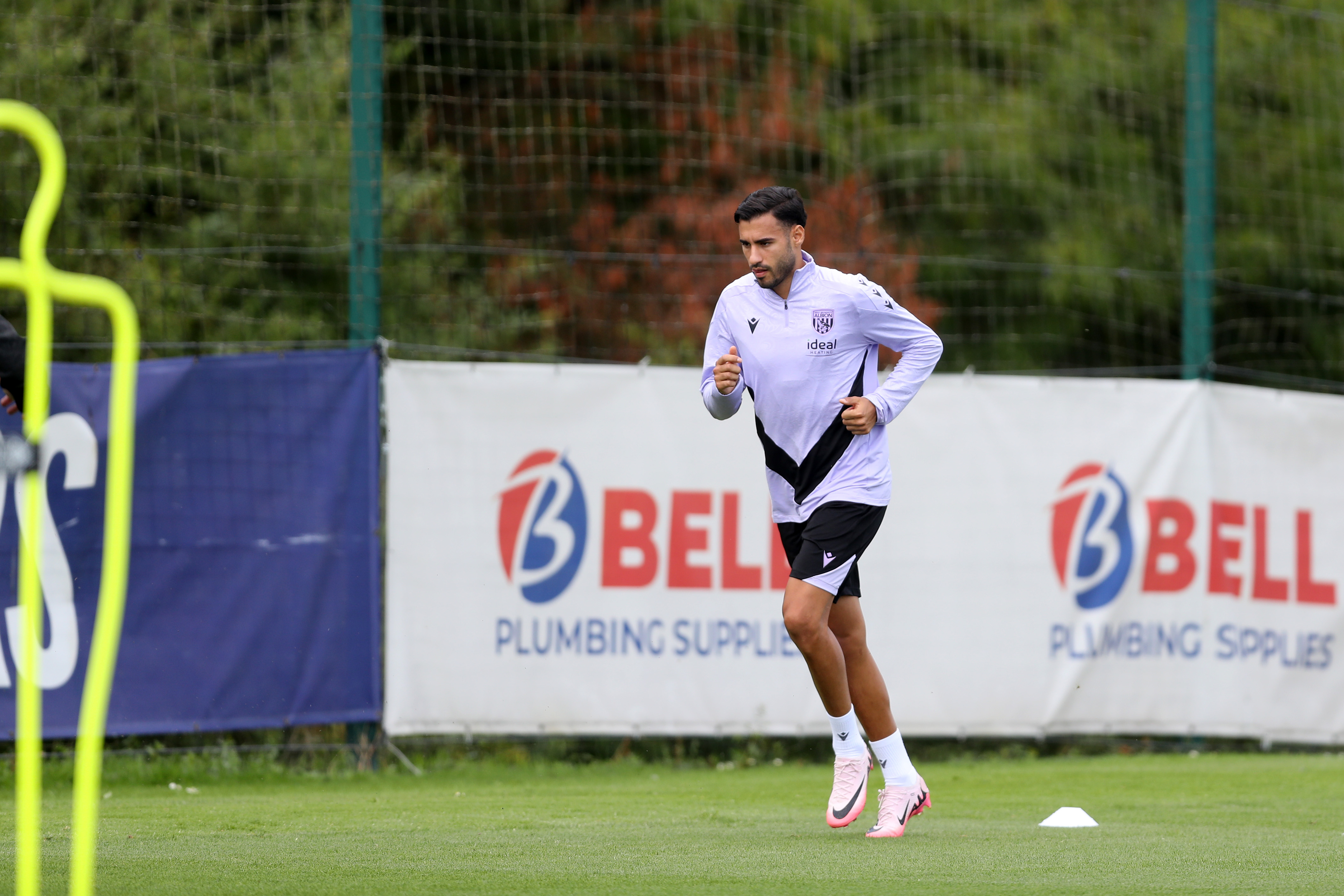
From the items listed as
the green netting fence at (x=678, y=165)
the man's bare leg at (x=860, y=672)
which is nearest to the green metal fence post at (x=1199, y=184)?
the green netting fence at (x=678, y=165)

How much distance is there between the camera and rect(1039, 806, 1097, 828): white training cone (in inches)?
248

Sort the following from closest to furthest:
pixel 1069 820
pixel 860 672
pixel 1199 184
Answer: pixel 860 672 → pixel 1069 820 → pixel 1199 184

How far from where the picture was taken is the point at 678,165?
43.1ft

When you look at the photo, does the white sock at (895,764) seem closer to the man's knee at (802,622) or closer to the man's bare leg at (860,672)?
A: the man's bare leg at (860,672)

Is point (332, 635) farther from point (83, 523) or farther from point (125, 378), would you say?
point (125, 378)

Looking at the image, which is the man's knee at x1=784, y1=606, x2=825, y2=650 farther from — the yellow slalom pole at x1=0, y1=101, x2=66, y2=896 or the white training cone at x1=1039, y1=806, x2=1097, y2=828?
the yellow slalom pole at x1=0, y1=101, x2=66, y2=896

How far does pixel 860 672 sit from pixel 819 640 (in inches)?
13.8

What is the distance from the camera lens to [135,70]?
9.84 meters

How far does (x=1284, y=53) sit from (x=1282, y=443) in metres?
4.65

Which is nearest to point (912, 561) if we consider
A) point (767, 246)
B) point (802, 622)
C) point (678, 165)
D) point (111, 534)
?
point (802, 622)

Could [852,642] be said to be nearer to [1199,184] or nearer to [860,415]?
[860,415]

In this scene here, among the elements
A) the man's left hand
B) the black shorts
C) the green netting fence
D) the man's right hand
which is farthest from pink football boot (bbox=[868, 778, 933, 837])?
the green netting fence

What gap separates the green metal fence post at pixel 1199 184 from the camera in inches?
408

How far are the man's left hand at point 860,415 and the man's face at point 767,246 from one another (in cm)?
51
